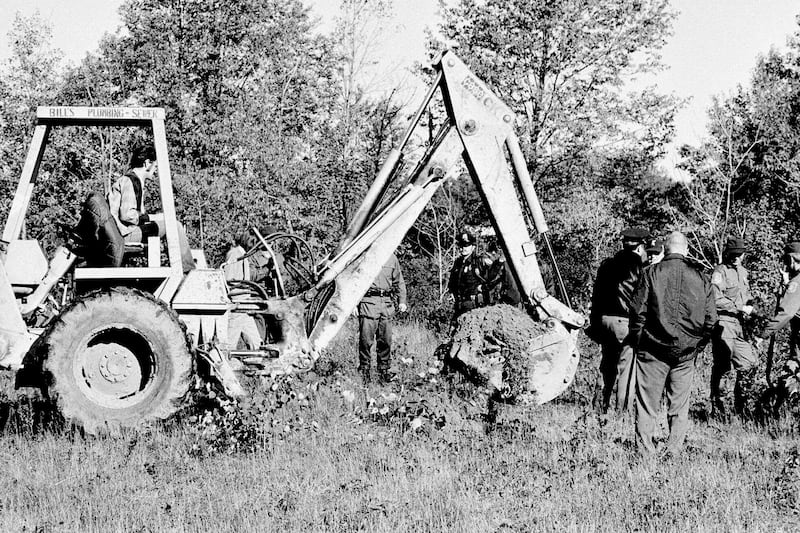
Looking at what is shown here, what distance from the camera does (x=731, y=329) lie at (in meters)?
8.93

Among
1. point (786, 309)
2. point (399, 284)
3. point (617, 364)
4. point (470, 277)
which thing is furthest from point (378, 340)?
point (786, 309)

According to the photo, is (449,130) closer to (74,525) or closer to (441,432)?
(441,432)

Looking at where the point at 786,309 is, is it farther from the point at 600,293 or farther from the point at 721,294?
the point at 600,293

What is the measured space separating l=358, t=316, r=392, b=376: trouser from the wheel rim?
3.80 metres

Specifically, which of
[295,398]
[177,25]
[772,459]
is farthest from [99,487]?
[177,25]

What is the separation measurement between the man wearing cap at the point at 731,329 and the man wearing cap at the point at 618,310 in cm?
81

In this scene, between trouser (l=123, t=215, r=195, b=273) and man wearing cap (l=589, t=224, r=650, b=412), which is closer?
trouser (l=123, t=215, r=195, b=273)

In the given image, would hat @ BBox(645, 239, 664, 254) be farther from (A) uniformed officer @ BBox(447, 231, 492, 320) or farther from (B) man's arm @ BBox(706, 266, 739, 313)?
(A) uniformed officer @ BBox(447, 231, 492, 320)

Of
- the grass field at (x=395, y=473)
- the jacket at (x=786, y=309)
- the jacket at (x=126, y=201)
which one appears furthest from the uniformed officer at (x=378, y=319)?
the jacket at (x=786, y=309)

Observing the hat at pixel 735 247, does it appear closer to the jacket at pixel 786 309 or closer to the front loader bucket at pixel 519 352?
the jacket at pixel 786 309

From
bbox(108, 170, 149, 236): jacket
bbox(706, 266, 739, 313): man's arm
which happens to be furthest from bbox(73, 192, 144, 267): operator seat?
bbox(706, 266, 739, 313): man's arm

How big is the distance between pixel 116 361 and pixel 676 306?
14.2 ft

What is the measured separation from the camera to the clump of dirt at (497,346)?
757cm

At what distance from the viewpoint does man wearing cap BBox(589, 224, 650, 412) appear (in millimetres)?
8562
